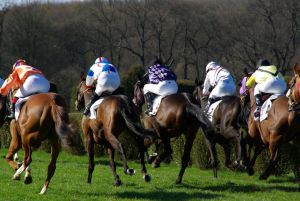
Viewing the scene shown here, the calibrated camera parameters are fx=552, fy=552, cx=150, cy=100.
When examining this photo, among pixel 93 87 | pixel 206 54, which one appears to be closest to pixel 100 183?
pixel 93 87

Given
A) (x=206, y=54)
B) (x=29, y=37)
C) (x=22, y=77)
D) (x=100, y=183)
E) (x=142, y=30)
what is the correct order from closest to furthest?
(x=22, y=77) → (x=100, y=183) → (x=29, y=37) → (x=206, y=54) → (x=142, y=30)

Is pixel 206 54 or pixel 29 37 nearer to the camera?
pixel 29 37

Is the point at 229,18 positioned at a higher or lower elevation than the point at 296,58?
higher

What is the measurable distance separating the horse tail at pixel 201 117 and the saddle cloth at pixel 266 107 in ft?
3.56

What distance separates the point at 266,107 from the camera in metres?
10.8

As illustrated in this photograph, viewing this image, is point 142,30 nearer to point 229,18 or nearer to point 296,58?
point 229,18

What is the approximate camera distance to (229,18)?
51531 millimetres

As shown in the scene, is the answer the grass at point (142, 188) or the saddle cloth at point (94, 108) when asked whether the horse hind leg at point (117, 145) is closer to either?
the grass at point (142, 188)

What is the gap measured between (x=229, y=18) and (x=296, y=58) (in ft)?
26.0

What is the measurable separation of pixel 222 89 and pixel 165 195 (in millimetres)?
4347

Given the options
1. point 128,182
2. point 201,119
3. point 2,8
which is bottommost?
point 128,182

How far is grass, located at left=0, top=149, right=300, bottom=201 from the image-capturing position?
9.26 m

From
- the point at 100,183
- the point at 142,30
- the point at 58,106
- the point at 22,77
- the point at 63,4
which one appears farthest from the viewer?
the point at 63,4

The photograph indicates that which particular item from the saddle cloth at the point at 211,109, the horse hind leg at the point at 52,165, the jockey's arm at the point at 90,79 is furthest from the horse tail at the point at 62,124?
the saddle cloth at the point at 211,109
